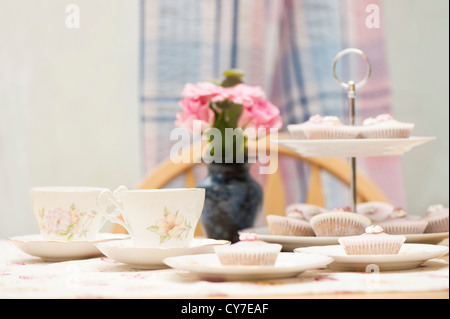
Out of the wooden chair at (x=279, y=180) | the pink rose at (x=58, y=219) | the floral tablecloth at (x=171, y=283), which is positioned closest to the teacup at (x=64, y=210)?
the pink rose at (x=58, y=219)

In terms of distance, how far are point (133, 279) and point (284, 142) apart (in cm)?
34

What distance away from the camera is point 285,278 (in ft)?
2.39

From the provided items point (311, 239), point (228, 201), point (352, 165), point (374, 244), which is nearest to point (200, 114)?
point (228, 201)

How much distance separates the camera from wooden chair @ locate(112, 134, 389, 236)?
5.27ft

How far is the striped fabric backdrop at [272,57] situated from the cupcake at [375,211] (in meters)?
0.86

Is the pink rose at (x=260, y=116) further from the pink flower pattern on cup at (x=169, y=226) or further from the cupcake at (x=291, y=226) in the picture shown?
the pink flower pattern on cup at (x=169, y=226)

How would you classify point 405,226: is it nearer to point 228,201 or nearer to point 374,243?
point 374,243

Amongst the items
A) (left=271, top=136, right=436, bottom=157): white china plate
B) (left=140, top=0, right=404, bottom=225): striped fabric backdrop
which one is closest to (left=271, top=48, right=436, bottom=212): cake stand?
(left=271, top=136, right=436, bottom=157): white china plate

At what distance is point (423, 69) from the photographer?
2.07 metres

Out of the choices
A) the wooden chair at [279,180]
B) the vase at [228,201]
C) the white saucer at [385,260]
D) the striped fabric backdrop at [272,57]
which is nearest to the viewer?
the white saucer at [385,260]

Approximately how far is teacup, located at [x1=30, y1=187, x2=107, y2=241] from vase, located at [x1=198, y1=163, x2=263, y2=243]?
293 mm

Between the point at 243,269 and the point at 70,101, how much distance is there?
1.42 metres

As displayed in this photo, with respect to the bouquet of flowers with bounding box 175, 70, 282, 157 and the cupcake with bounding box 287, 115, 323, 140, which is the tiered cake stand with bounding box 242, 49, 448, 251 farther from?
the bouquet of flowers with bounding box 175, 70, 282, 157

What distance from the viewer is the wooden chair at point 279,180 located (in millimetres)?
1606
